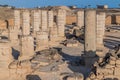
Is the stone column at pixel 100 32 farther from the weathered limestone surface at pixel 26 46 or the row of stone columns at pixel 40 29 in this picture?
the weathered limestone surface at pixel 26 46

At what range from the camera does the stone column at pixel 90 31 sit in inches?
834

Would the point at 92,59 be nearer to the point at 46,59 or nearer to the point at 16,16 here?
the point at 46,59

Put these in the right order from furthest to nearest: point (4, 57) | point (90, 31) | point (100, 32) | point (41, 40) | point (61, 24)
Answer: point (61, 24), point (100, 32), point (41, 40), point (90, 31), point (4, 57)

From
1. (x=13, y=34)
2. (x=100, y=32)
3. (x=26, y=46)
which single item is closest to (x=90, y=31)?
(x=26, y=46)

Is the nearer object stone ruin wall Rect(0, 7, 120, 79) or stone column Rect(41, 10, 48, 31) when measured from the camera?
stone ruin wall Rect(0, 7, 120, 79)

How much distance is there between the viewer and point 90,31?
69.6 feet

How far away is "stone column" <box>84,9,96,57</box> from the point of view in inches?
834

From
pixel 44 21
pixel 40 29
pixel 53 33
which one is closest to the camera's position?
pixel 53 33

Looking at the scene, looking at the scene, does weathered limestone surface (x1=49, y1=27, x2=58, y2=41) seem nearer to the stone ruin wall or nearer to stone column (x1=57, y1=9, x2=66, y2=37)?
the stone ruin wall

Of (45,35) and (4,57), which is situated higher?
(45,35)

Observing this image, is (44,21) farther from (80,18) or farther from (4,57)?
(4,57)

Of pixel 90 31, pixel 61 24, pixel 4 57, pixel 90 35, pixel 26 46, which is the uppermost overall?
pixel 61 24

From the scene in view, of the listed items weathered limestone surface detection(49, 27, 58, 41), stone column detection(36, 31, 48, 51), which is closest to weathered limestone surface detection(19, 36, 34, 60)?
stone column detection(36, 31, 48, 51)

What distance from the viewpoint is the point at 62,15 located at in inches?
1352
